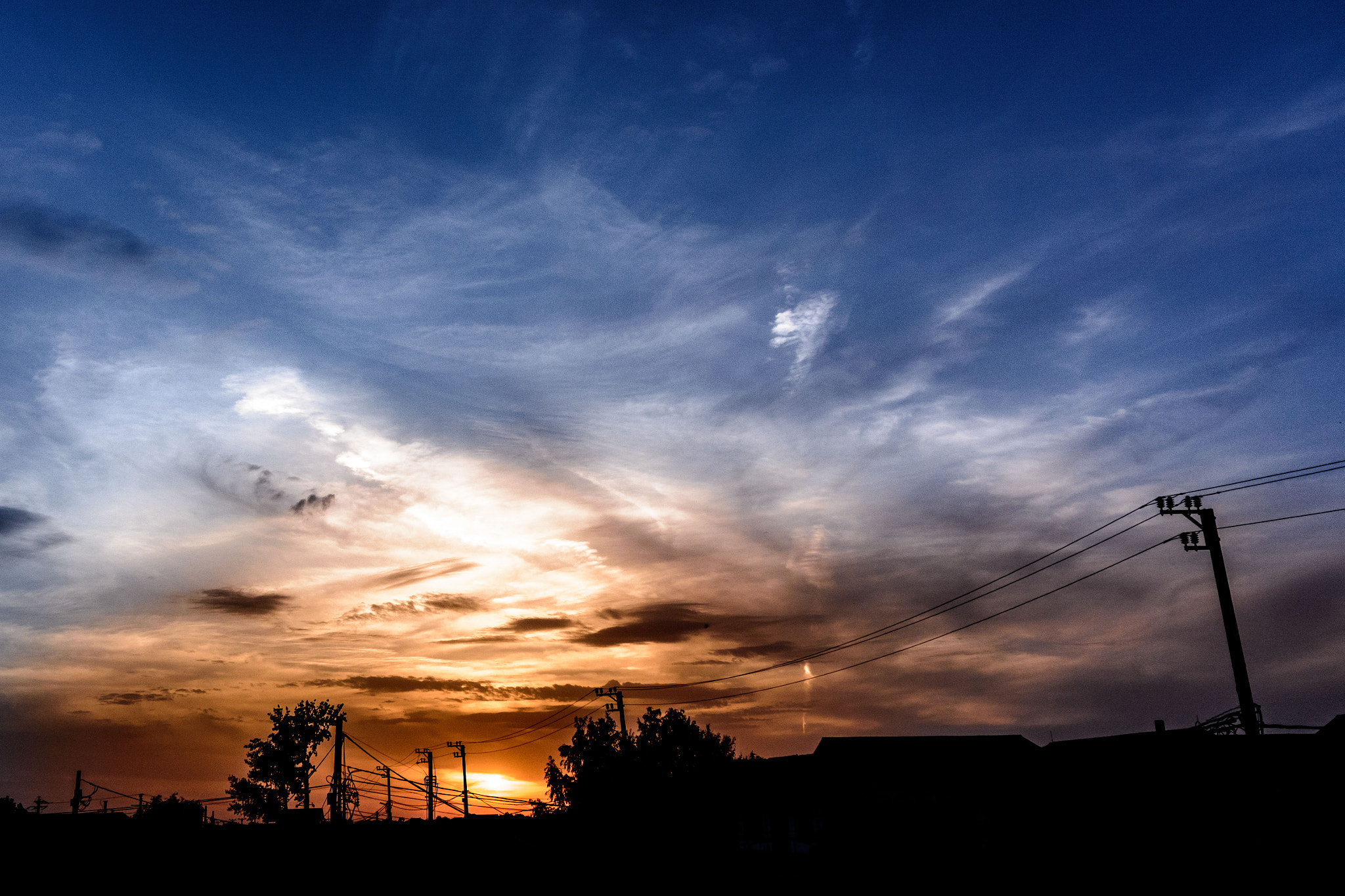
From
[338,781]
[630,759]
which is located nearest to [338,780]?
[338,781]

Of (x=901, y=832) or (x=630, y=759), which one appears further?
(x=630, y=759)

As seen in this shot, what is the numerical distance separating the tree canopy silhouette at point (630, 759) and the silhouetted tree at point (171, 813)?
32221mm

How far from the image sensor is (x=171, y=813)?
79.6 meters

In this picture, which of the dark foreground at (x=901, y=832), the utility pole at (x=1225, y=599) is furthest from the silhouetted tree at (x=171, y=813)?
the utility pole at (x=1225, y=599)

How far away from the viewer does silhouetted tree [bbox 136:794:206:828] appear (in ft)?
181

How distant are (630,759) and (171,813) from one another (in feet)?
139

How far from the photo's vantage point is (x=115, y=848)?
46562mm

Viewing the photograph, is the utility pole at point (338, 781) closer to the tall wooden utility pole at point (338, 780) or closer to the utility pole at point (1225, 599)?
the tall wooden utility pole at point (338, 780)

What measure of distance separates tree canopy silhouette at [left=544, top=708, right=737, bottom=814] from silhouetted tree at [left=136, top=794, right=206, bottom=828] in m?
32.2

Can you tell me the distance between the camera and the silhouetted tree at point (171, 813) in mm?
55275

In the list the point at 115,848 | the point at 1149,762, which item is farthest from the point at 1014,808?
the point at 115,848

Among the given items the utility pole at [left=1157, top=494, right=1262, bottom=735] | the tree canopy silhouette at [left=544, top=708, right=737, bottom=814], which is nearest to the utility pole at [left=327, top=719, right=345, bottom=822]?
the tree canopy silhouette at [left=544, top=708, right=737, bottom=814]

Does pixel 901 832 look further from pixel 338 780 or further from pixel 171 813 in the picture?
pixel 171 813

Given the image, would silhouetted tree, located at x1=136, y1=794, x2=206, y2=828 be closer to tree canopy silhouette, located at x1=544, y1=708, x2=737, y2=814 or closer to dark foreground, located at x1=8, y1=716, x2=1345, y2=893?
dark foreground, located at x1=8, y1=716, x2=1345, y2=893
